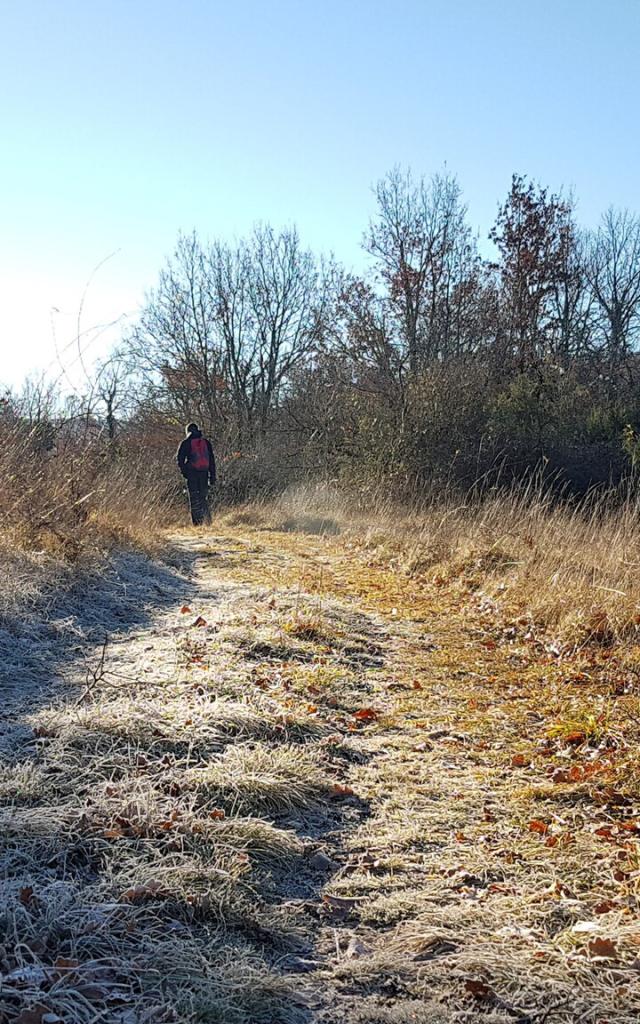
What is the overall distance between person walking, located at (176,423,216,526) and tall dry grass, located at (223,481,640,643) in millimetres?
2597

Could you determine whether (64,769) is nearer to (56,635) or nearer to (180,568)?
(56,635)

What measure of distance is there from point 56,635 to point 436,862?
3.44 m

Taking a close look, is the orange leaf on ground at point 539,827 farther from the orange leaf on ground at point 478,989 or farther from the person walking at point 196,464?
the person walking at point 196,464

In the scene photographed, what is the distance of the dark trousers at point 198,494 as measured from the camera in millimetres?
14258

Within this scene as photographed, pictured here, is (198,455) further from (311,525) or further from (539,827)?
(539,827)

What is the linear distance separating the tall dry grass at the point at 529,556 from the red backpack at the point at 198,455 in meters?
2.62

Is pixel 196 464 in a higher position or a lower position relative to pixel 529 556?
higher

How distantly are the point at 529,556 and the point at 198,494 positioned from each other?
8.09 metres

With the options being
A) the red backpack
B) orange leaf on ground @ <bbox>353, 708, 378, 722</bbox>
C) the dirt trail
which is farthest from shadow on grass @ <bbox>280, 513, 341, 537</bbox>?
orange leaf on ground @ <bbox>353, 708, 378, 722</bbox>

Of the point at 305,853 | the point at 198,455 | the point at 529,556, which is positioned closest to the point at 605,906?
the point at 305,853

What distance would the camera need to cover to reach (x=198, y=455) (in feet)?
45.9

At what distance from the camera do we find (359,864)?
295 cm

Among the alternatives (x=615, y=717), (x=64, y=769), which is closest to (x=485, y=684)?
(x=615, y=717)

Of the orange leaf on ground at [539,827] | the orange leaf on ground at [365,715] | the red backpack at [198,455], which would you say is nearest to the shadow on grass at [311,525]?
the red backpack at [198,455]
